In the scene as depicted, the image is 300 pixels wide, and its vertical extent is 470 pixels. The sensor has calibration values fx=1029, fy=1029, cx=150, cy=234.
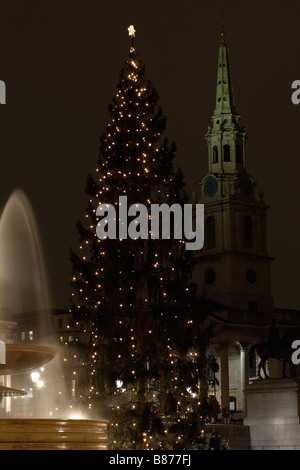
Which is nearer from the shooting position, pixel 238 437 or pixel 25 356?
pixel 25 356

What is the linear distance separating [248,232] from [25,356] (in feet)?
282

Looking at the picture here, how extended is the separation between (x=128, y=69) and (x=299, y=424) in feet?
53.3

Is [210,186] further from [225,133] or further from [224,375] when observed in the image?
[224,375]

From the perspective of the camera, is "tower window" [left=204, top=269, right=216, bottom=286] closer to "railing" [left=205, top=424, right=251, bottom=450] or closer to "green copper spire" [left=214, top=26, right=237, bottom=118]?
"green copper spire" [left=214, top=26, right=237, bottom=118]

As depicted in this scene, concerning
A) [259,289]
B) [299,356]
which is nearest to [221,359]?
[259,289]

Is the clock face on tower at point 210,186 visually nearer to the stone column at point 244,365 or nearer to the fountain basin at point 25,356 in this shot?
the stone column at point 244,365

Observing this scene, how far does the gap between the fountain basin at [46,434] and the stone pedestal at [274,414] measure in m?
24.0

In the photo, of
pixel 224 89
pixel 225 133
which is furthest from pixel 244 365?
pixel 224 89

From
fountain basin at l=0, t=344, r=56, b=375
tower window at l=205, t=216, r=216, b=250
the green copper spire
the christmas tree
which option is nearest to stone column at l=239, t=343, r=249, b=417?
tower window at l=205, t=216, r=216, b=250

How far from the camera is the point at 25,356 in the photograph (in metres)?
19.6

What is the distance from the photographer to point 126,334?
106 feet

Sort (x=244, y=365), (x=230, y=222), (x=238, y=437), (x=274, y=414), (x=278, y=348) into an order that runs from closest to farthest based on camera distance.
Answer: (x=274, y=414), (x=238, y=437), (x=278, y=348), (x=244, y=365), (x=230, y=222)

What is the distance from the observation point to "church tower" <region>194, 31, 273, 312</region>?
102000 millimetres
